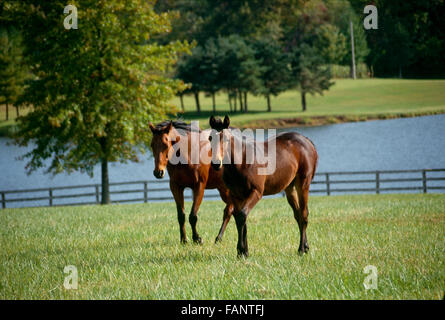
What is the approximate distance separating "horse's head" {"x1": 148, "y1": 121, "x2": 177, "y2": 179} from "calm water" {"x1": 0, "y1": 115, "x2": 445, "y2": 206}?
21326 millimetres

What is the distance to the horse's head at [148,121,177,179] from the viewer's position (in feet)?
22.2

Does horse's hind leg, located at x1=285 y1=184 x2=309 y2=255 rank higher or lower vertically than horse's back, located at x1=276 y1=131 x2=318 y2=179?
lower

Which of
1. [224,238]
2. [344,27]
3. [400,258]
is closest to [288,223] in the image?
[224,238]

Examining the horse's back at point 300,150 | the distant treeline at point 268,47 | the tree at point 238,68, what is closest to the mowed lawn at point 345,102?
the distant treeline at point 268,47

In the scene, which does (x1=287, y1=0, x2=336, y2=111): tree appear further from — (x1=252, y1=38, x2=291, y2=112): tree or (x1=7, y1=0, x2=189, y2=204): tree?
(x1=7, y1=0, x2=189, y2=204): tree

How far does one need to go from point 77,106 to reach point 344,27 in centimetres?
6474

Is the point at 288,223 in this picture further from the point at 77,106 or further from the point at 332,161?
the point at 332,161

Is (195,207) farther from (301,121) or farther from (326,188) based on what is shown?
(301,121)

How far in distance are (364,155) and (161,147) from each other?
99.1ft

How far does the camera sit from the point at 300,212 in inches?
282

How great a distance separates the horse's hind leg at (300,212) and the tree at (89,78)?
39.6 feet

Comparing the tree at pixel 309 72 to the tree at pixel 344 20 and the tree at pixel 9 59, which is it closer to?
the tree at pixel 344 20

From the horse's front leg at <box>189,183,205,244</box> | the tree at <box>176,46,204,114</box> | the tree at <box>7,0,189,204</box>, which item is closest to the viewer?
the horse's front leg at <box>189,183,205,244</box>

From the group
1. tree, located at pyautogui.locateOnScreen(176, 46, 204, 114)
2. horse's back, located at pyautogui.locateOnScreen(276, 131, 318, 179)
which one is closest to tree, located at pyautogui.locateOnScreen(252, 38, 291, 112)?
tree, located at pyautogui.locateOnScreen(176, 46, 204, 114)
